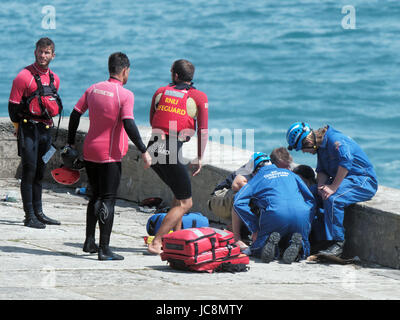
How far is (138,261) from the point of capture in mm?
7156

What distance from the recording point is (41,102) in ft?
27.2

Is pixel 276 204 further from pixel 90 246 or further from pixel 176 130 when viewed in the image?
pixel 90 246

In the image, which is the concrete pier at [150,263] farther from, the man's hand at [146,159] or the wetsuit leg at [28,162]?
the man's hand at [146,159]

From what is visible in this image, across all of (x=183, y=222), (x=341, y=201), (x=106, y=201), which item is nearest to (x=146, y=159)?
(x=106, y=201)

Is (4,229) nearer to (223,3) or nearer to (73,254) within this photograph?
(73,254)

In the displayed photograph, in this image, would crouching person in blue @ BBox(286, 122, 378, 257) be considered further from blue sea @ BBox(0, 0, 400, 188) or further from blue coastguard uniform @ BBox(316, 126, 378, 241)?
blue sea @ BBox(0, 0, 400, 188)

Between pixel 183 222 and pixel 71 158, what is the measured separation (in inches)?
50.7

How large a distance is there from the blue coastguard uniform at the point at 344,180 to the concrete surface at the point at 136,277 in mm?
436

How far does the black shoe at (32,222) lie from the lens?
27.7ft

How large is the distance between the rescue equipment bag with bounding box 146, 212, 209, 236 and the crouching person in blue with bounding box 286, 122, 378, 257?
1.12 meters

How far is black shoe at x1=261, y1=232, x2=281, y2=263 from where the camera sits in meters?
7.59

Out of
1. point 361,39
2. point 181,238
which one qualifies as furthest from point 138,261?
point 361,39

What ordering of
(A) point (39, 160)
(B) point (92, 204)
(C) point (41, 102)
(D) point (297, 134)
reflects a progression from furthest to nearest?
(A) point (39, 160)
(C) point (41, 102)
(D) point (297, 134)
(B) point (92, 204)

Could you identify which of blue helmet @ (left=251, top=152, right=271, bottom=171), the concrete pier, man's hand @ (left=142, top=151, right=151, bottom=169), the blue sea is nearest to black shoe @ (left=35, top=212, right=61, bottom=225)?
the concrete pier
